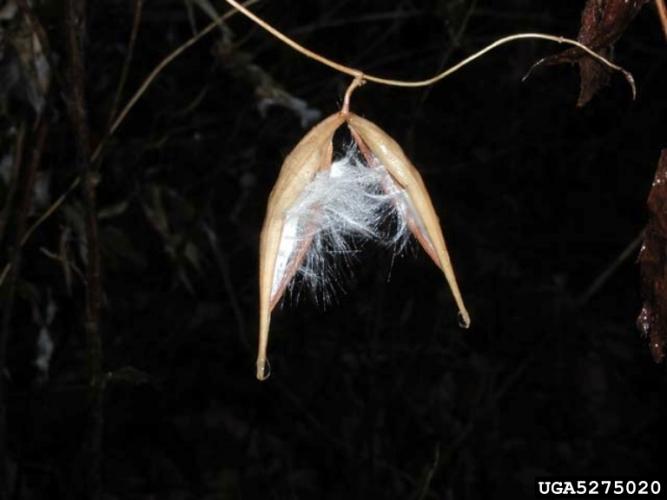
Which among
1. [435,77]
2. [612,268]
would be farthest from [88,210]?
[612,268]

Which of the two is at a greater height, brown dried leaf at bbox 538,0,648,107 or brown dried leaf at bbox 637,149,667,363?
brown dried leaf at bbox 538,0,648,107

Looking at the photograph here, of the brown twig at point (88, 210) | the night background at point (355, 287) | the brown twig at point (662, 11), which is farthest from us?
the night background at point (355, 287)

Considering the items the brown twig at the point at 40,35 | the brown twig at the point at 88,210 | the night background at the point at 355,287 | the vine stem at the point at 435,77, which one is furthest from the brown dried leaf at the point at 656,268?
the night background at the point at 355,287

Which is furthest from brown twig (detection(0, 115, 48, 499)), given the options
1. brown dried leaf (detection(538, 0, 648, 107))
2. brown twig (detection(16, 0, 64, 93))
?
brown dried leaf (detection(538, 0, 648, 107))

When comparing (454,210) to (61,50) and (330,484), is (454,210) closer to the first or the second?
(330,484)

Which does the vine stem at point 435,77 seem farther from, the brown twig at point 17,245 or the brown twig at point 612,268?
the brown twig at point 612,268

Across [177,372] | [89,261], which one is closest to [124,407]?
[177,372]

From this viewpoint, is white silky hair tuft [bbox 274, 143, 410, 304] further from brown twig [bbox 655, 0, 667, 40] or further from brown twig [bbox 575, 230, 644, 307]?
brown twig [bbox 575, 230, 644, 307]
